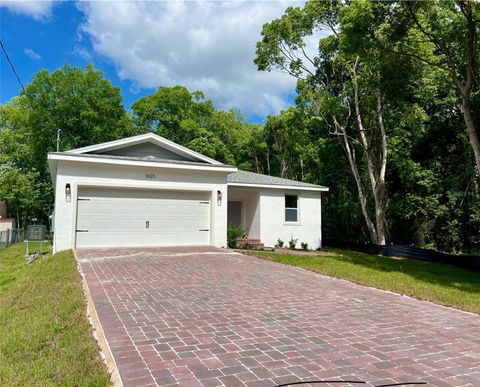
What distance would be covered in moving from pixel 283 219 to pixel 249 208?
1782mm

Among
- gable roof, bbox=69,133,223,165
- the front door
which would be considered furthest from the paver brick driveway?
the front door

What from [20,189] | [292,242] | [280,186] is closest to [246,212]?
[280,186]

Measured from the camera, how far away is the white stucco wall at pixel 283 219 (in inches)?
696

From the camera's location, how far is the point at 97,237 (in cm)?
1304

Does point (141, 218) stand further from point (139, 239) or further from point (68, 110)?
point (68, 110)

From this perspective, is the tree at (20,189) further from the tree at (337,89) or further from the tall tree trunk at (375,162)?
the tall tree trunk at (375,162)

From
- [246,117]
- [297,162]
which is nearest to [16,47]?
[297,162]

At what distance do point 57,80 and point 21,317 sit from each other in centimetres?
3520

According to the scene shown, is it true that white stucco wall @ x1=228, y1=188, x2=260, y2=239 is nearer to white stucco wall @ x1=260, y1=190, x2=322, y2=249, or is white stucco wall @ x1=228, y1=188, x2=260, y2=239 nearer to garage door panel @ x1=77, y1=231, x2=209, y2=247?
white stucco wall @ x1=260, y1=190, x2=322, y2=249

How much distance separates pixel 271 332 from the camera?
15.1 ft

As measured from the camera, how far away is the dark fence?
14125mm

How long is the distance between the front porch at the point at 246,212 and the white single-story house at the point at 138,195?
5.33 ft

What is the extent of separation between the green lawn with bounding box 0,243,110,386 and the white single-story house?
5.32 m

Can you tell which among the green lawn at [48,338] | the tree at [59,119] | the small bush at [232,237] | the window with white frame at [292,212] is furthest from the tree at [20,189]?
the green lawn at [48,338]
